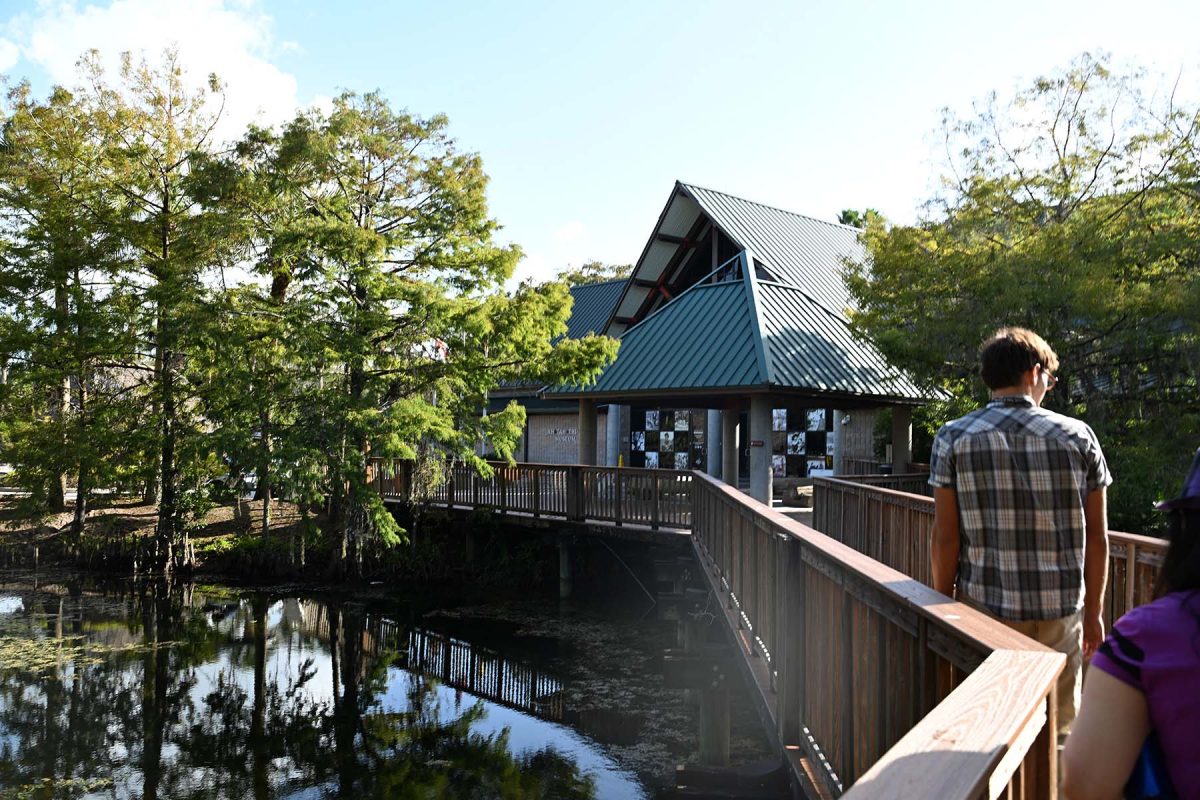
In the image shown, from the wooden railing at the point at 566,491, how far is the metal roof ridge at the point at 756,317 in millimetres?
2171

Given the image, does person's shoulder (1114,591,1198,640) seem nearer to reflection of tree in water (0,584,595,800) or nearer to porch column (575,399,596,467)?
reflection of tree in water (0,584,595,800)

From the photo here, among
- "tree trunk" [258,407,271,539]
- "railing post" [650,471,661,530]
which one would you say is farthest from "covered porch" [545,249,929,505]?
"tree trunk" [258,407,271,539]

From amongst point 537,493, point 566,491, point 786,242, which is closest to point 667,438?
point 786,242

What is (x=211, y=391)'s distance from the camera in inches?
733

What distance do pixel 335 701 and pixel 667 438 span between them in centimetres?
1408

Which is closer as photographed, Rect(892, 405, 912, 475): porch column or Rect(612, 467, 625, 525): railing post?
Rect(612, 467, 625, 525): railing post

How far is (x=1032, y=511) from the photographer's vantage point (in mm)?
3221

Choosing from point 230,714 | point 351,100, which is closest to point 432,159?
point 351,100

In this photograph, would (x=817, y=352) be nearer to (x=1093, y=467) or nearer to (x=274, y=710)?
(x=274, y=710)

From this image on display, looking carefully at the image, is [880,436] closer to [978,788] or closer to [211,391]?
[211,391]

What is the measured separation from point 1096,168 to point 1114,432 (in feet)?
15.1

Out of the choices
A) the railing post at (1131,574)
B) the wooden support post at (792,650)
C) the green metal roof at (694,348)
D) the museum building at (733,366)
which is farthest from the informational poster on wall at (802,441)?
the wooden support post at (792,650)

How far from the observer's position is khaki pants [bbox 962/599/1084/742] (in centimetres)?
323

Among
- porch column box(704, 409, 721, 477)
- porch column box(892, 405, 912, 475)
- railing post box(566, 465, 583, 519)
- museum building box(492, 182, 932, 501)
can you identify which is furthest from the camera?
porch column box(704, 409, 721, 477)
